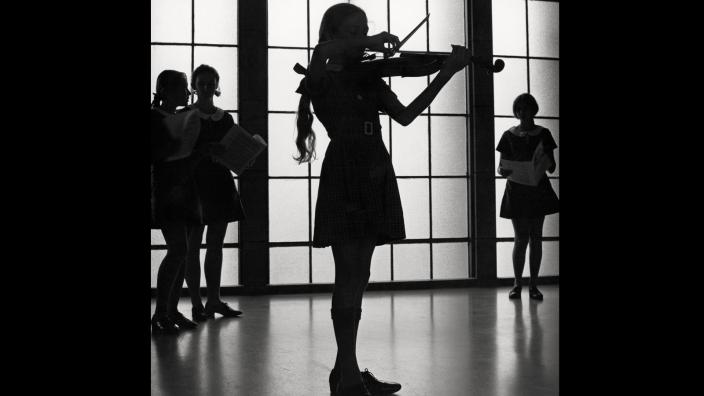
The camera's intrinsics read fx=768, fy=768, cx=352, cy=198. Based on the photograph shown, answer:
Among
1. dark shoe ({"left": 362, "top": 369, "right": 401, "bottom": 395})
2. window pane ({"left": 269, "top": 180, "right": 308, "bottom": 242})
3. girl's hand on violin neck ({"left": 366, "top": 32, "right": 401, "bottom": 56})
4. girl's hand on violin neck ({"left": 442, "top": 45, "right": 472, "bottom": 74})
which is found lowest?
dark shoe ({"left": 362, "top": 369, "right": 401, "bottom": 395})

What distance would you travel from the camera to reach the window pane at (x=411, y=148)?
601 centimetres

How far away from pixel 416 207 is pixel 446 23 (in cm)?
149

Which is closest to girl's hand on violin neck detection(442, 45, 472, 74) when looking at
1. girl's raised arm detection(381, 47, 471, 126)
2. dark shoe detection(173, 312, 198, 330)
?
girl's raised arm detection(381, 47, 471, 126)

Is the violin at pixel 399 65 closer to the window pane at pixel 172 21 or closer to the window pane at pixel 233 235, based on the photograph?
the window pane at pixel 233 235

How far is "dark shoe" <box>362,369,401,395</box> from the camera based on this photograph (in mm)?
2307

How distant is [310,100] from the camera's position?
2.19m

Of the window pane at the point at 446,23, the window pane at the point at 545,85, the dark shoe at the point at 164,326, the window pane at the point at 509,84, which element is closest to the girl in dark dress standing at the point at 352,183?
the dark shoe at the point at 164,326

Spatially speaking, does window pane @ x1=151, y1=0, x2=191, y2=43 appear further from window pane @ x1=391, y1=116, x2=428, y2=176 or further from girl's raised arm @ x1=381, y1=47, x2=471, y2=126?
girl's raised arm @ x1=381, y1=47, x2=471, y2=126

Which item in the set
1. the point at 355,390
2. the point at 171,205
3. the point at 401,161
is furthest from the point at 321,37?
the point at 401,161

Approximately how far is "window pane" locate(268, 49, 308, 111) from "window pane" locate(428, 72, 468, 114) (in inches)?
44.5

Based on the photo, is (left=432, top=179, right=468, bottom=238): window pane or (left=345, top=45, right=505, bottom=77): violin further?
(left=432, top=179, right=468, bottom=238): window pane

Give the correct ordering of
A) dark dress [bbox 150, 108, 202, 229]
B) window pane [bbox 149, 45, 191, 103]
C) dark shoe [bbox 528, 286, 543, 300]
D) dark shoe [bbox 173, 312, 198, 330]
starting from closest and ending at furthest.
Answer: dark dress [bbox 150, 108, 202, 229] < dark shoe [bbox 173, 312, 198, 330] < dark shoe [bbox 528, 286, 543, 300] < window pane [bbox 149, 45, 191, 103]
